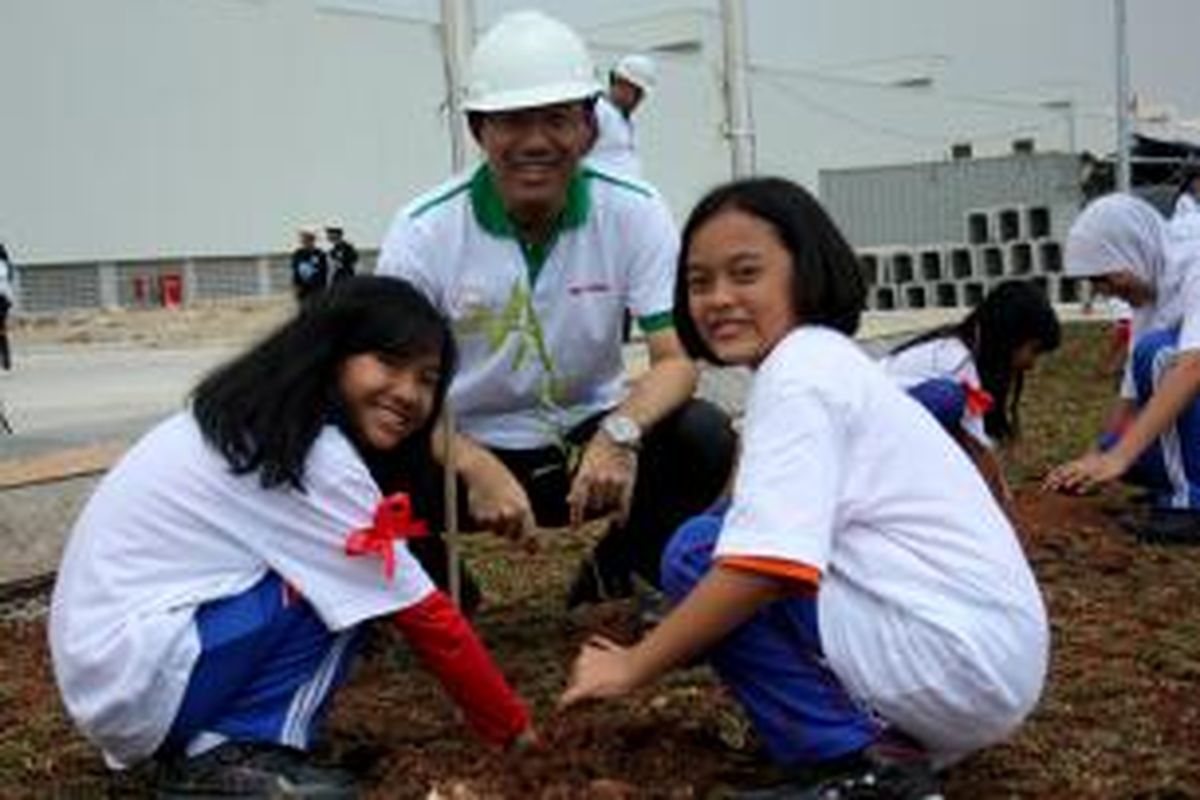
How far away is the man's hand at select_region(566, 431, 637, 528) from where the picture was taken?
3285mm

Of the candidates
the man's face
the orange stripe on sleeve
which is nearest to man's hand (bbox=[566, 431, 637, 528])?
the man's face

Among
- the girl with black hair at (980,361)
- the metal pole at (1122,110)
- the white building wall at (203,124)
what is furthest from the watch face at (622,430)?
the white building wall at (203,124)

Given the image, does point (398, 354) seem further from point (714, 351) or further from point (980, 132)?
point (980, 132)

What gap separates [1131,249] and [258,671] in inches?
113

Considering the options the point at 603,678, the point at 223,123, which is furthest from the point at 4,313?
the point at 603,678

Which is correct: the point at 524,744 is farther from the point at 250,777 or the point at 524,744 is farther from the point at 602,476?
the point at 602,476

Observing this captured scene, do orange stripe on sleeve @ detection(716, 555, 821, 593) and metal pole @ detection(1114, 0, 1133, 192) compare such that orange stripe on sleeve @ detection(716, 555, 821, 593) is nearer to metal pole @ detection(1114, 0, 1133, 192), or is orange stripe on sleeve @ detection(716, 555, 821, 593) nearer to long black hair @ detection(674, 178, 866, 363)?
long black hair @ detection(674, 178, 866, 363)

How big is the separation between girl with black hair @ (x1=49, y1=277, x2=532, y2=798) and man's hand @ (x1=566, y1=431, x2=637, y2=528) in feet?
2.30

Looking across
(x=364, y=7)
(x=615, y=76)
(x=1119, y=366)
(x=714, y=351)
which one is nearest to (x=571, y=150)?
(x=714, y=351)

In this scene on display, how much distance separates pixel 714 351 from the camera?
253 centimetres

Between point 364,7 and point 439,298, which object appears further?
point 364,7

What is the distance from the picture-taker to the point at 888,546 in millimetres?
2305

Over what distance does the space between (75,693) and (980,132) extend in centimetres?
3434

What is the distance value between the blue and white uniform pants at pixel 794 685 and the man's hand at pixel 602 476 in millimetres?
835
